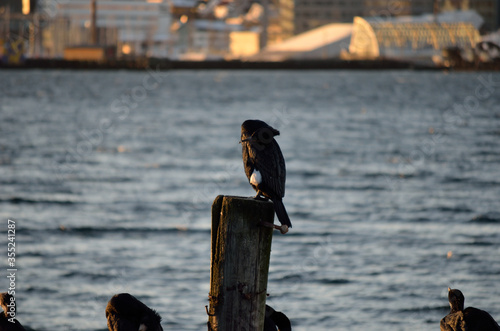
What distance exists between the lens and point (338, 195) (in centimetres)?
2506

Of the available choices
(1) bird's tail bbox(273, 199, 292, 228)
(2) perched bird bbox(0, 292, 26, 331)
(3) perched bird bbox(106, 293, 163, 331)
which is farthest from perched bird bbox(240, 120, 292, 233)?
(2) perched bird bbox(0, 292, 26, 331)

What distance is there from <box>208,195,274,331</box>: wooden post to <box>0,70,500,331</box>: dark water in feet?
20.3

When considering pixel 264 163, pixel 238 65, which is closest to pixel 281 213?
pixel 264 163

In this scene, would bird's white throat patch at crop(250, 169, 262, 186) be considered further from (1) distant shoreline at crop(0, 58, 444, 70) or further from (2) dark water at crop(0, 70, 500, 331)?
(1) distant shoreline at crop(0, 58, 444, 70)

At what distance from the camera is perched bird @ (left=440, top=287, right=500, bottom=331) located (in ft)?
21.7

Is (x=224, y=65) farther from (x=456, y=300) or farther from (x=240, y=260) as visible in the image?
(x=240, y=260)

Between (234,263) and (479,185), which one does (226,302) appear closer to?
(234,263)

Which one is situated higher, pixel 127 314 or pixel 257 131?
pixel 257 131

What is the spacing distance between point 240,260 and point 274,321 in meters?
0.86

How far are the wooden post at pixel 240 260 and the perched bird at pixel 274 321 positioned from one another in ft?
0.94

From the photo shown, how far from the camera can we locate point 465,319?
22.0 feet

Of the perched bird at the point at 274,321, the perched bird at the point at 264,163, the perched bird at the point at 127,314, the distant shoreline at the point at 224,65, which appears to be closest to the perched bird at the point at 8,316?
the perched bird at the point at 127,314

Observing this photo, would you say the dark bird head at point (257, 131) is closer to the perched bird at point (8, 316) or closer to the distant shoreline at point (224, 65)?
the perched bird at point (8, 316)

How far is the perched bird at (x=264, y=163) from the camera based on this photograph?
6.89 metres
